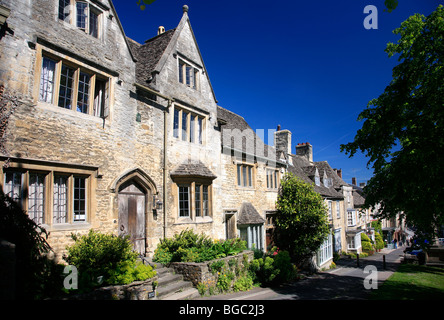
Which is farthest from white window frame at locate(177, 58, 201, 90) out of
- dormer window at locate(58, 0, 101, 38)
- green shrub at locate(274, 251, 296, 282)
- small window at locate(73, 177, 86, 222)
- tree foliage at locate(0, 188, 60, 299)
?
green shrub at locate(274, 251, 296, 282)

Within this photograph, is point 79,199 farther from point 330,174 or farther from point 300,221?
point 330,174

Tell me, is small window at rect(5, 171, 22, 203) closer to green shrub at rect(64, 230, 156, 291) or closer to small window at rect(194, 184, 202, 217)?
green shrub at rect(64, 230, 156, 291)

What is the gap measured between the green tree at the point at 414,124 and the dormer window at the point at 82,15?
11.8 meters

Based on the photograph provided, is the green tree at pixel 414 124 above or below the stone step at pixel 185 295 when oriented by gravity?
above

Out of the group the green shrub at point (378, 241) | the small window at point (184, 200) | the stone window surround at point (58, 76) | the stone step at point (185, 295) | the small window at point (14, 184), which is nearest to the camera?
the small window at point (14, 184)

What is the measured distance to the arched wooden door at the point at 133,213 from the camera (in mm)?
11338

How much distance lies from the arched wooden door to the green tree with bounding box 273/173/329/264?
A: 459 inches

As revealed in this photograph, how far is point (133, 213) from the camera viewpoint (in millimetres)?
11820

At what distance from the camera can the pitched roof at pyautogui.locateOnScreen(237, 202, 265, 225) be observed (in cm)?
1768

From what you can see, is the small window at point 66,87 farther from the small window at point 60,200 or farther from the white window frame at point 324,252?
the white window frame at point 324,252

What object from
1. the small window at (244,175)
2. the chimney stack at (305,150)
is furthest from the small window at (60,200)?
the chimney stack at (305,150)

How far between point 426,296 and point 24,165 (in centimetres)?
1570
